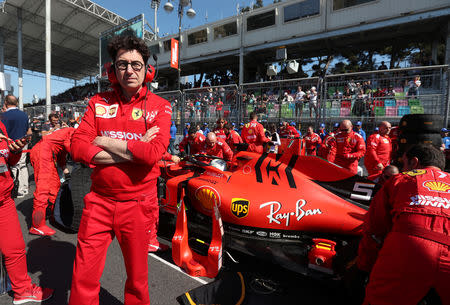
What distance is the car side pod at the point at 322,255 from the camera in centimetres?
206

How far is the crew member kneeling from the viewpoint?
1.31 metres

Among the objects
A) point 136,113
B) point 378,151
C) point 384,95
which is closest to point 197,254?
point 136,113

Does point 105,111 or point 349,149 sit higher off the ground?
point 105,111

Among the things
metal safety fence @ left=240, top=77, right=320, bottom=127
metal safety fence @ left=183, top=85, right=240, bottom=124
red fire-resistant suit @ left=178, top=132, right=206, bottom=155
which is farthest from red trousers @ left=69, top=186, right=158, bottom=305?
metal safety fence @ left=183, top=85, right=240, bottom=124

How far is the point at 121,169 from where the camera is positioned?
61.2 inches

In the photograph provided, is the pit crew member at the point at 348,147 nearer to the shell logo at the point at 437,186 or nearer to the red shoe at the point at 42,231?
the shell logo at the point at 437,186

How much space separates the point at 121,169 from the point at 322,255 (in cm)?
167

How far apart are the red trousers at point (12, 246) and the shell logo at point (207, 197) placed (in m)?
1.57

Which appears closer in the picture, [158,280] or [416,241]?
[416,241]

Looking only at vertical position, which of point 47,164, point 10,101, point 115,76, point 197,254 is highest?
point 10,101

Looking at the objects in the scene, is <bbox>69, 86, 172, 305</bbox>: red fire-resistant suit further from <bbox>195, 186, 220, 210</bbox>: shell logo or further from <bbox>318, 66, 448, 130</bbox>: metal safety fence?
<bbox>318, 66, 448, 130</bbox>: metal safety fence

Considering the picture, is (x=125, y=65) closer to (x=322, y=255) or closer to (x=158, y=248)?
(x=322, y=255)

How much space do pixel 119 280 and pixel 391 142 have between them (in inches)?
220

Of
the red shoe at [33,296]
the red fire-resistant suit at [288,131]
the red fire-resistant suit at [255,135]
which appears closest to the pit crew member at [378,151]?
the red fire-resistant suit at [255,135]
